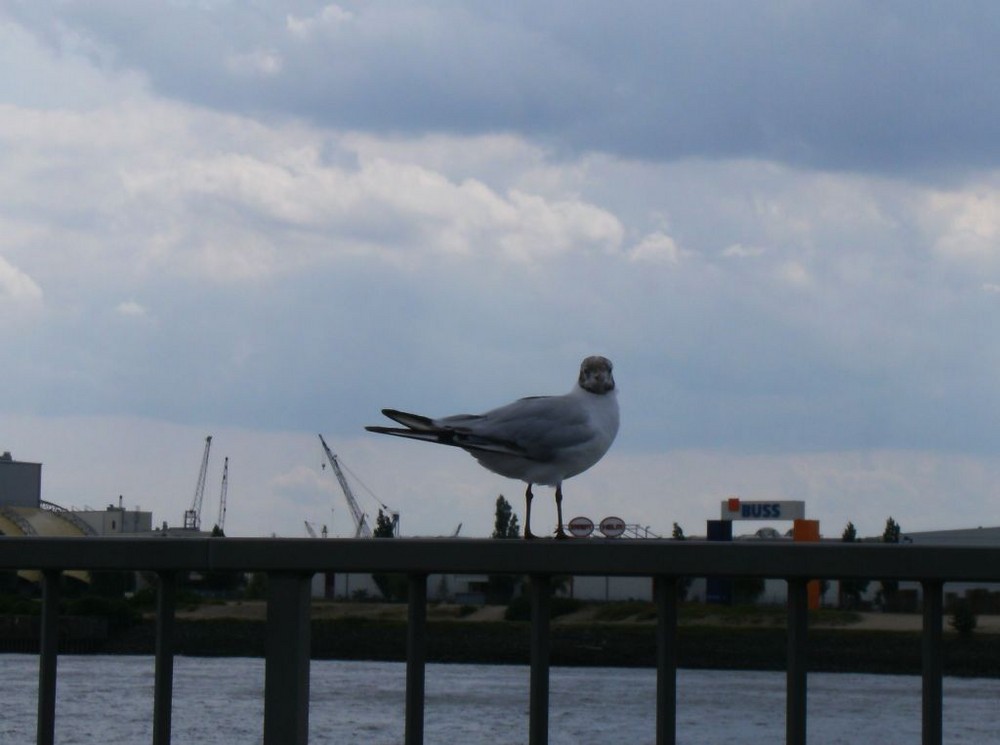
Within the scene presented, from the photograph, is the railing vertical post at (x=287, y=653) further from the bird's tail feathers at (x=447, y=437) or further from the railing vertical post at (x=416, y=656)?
the bird's tail feathers at (x=447, y=437)

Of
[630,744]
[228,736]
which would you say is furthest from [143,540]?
[630,744]

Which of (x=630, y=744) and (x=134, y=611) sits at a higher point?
(x=134, y=611)

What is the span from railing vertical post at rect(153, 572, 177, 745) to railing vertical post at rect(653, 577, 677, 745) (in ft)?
4.02

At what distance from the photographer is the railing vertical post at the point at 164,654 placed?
11.2 feet

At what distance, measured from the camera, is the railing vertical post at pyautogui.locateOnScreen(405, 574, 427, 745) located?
128 inches

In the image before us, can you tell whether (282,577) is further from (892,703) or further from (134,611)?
(892,703)

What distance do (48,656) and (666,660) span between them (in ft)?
5.19

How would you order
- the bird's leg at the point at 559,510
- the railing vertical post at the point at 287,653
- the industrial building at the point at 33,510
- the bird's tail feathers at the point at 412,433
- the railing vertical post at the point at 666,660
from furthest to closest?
the industrial building at the point at 33,510 → the bird's leg at the point at 559,510 → the bird's tail feathers at the point at 412,433 → the railing vertical post at the point at 287,653 → the railing vertical post at the point at 666,660

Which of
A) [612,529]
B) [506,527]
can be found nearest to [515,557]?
[612,529]

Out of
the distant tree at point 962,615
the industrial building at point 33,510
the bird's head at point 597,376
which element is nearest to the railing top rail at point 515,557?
the distant tree at point 962,615

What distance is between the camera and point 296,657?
3.40 metres

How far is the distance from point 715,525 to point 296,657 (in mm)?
40112

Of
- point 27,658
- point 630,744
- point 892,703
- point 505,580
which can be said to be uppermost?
point 505,580

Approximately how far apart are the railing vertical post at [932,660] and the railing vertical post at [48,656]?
7.00ft
